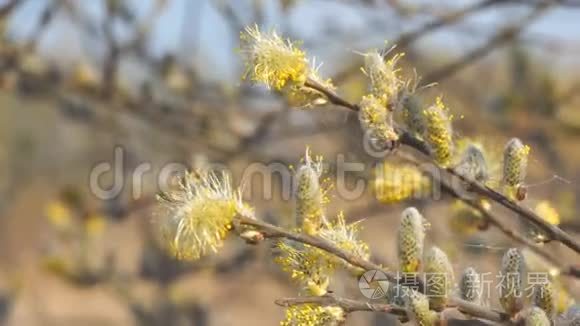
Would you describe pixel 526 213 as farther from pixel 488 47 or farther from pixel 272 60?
pixel 488 47

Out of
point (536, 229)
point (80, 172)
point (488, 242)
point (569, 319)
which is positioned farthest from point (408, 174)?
point (80, 172)

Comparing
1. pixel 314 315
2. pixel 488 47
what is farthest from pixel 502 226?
pixel 488 47

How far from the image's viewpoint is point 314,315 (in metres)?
0.93

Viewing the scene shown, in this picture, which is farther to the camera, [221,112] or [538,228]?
[221,112]

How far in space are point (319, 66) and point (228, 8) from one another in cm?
139

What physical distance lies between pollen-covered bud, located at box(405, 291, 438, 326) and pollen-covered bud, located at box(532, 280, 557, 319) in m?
0.13

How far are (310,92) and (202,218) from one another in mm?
182

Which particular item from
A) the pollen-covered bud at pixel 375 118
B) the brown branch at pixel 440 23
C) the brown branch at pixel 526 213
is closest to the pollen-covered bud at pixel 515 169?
the brown branch at pixel 526 213

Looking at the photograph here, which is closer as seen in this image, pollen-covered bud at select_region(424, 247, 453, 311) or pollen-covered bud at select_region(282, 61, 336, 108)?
pollen-covered bud at select_region(424, 247, 453, 311)

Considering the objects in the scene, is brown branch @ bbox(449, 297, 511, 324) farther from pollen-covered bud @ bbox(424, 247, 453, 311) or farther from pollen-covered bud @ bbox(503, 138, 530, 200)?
pollen-covered bud @ bbox(503, 138, 530, 200)

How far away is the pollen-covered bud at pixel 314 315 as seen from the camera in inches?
36.4

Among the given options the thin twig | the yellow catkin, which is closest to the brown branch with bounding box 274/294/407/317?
the thin twig

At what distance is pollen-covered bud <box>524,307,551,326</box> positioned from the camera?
2.92 feet

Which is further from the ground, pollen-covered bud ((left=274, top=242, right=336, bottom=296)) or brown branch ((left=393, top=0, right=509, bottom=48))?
brown branch ((left=393, top=0, right=509, bottom=48))
